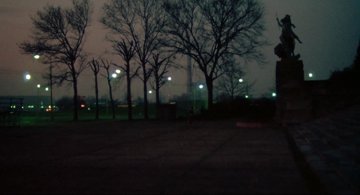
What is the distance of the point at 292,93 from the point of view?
30.5 metres

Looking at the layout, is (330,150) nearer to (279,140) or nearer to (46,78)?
(279,140)

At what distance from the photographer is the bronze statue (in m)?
31.7

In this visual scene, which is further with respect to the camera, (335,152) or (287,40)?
(287,40)

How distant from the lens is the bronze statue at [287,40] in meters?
31.7

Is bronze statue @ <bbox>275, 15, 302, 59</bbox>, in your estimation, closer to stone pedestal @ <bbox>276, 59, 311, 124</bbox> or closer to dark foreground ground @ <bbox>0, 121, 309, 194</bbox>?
stone pedestal @ <bbox>276, 59, 311, 124</bbox>

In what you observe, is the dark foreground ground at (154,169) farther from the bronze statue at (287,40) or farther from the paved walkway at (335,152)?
the bronze statue at (287,40)

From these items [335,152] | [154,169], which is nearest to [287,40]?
[335,152]

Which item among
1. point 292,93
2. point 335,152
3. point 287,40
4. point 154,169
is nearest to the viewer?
point 154,169

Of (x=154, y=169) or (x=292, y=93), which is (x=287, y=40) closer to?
(x=292, y=93)

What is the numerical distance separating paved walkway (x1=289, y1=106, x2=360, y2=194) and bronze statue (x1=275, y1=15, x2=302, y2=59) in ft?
25.1

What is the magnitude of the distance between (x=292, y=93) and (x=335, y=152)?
49.9ft

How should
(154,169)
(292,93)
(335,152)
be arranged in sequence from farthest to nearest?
(292,93)
(335,152)
(154,169)

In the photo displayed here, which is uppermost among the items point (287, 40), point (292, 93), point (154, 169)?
point (287, 40)

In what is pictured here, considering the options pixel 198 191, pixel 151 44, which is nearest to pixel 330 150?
pixel 198 191
